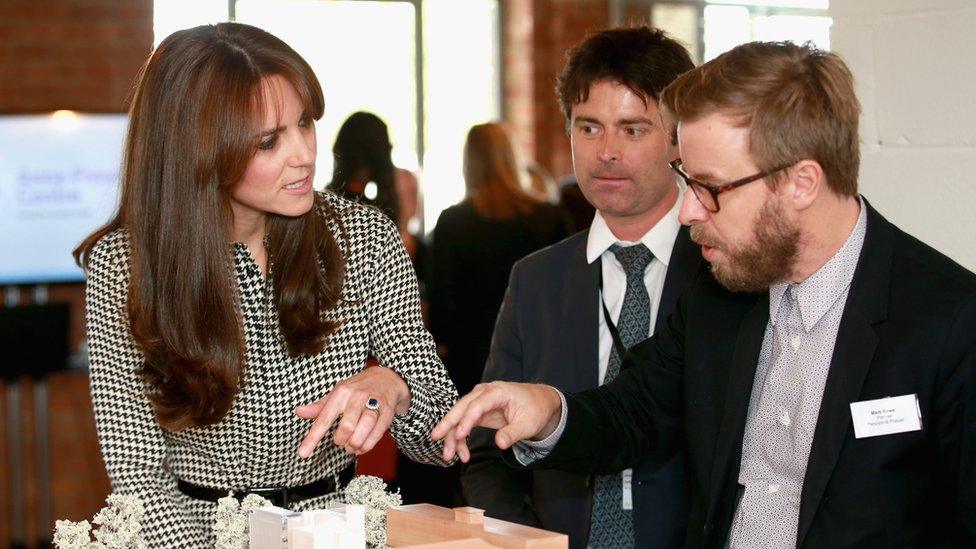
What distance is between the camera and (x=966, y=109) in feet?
7.34

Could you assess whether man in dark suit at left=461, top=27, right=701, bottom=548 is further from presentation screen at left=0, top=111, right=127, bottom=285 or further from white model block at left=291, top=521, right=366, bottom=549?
presentation screen at left=0, top=111, right=127, bottom=285

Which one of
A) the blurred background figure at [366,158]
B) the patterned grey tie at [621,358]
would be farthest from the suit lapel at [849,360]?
the blurred background figure at [366,158]

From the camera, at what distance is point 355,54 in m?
6.97

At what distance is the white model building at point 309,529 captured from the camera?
1324mm

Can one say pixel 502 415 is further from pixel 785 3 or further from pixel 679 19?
pixel 785 3

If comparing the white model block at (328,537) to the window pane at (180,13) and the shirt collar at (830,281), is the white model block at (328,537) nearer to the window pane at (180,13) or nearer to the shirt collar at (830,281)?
the shirt collar at (830,281)

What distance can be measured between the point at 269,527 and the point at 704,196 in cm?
89

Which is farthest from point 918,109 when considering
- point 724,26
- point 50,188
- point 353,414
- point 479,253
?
point 724,26

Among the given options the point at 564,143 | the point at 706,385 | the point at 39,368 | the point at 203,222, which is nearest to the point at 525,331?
the point at 706,385

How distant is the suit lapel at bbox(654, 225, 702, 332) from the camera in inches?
91.0

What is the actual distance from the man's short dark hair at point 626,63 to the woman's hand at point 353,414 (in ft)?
3.05

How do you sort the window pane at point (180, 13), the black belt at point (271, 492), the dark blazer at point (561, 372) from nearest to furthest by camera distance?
the black belt at point (271, 492) → the dark blazer at point (561, 372) → the window pane at point (180, 13)

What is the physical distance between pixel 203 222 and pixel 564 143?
17.9 ft

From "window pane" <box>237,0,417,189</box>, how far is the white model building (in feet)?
17.5
